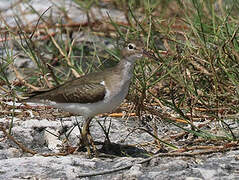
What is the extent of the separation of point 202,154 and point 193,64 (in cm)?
116

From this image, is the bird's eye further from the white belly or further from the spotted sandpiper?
the white belly

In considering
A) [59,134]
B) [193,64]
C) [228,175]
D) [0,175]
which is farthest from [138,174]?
[193,64]

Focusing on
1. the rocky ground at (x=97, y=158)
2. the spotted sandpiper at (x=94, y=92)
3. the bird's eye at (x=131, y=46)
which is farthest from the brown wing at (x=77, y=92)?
the bird's eye at (x=131, y=46)

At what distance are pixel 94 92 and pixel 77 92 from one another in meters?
0.15

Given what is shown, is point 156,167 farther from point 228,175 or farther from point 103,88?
point 103,88

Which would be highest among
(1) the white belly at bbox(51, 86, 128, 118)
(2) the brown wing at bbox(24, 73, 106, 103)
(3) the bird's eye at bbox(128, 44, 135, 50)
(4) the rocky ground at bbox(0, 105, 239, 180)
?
(3) the bird's eye at bbox(128, 44, 135, 50)

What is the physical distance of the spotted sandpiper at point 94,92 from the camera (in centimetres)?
364

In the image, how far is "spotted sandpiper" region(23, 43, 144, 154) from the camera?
11.9 ft

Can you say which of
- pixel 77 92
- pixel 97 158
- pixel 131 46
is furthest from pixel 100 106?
pixel 131 46

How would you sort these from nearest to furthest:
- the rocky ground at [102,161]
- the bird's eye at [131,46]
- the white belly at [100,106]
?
the rocky ground at [102,161]
the white belly at [100,106]
the bird's eye at [131,46]

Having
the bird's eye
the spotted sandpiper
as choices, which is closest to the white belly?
the spotted sandpiper

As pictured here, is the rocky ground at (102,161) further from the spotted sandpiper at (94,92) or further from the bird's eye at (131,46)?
the bird's eye at (131,46)

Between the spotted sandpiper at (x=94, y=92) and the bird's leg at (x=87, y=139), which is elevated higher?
the spotted sandpiper at (x=94, y=92)

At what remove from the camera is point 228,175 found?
2979mm
